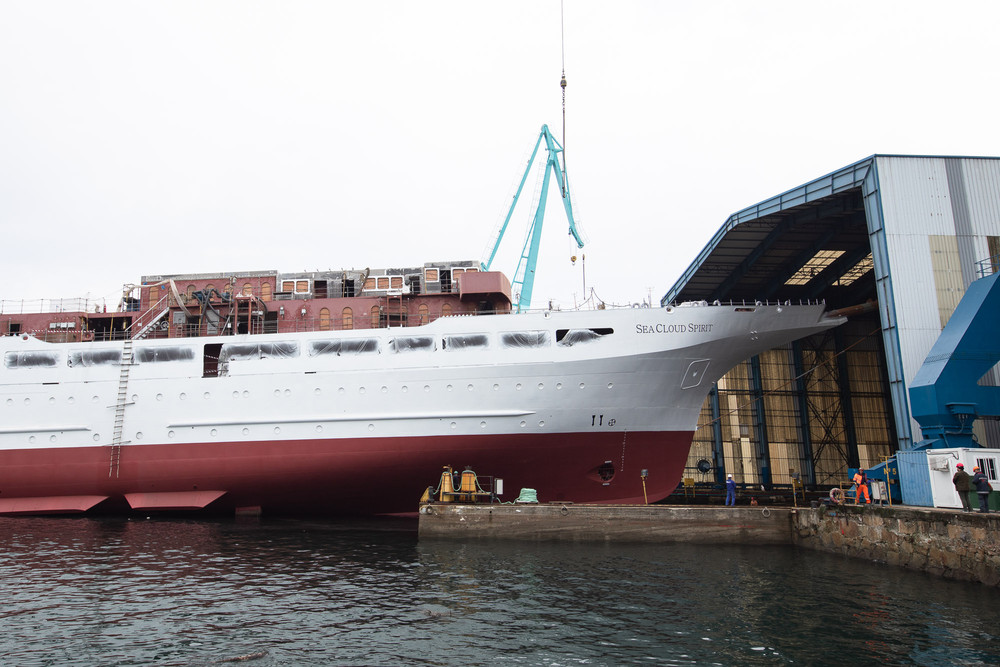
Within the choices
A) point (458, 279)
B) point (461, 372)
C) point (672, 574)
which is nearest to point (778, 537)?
point (672, 574)

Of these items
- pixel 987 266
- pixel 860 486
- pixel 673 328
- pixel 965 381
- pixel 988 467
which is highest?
pixel 987 266

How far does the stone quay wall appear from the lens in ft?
41.8

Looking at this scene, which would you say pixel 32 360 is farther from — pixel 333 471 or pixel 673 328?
pixel 673 328

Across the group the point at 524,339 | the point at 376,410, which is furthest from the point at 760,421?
the point at 376,410

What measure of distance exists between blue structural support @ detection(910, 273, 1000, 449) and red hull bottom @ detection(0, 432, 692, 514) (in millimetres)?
7437

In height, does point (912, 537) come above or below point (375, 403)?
below

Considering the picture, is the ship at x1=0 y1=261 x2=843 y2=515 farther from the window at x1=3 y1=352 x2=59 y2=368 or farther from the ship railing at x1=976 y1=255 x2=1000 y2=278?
the ship railing at x1=976 y1=255 x2=1000 y2=278

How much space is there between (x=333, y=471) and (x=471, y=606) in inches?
454

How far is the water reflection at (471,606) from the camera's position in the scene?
920 centimetres

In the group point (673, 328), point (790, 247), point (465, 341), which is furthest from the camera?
point (790, 247)

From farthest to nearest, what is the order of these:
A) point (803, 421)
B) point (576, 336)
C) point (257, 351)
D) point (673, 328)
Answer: point (803, 421) < point (257, 351) < point (576, 336) < point (673, 328)

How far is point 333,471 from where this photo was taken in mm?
21906

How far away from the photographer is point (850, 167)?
21.2m

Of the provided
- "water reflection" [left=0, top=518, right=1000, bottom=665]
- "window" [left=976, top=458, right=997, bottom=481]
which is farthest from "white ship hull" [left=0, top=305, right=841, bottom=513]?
"window" [left=976, top=458, right=997, bottom=481]
